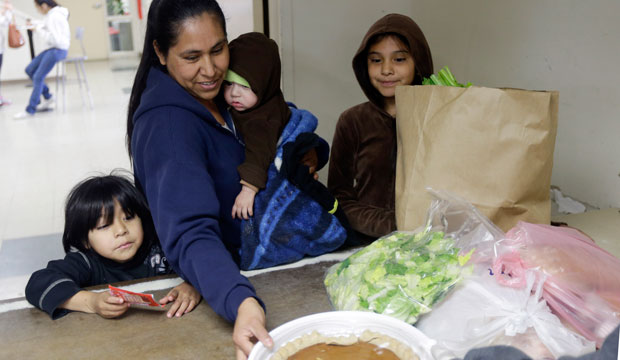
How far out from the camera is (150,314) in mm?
1195

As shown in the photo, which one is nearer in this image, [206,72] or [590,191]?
[206,72]

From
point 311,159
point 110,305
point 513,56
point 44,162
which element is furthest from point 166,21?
point 44,162

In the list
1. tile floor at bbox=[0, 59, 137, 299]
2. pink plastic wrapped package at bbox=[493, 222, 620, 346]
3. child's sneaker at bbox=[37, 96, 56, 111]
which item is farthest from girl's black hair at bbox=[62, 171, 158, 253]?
child's sneaker at bbox=[37, 96, 56, 111]

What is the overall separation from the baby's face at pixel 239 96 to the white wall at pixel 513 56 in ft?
4.08

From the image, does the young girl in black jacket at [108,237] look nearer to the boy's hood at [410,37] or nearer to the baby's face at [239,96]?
the baby's face at [239,96]

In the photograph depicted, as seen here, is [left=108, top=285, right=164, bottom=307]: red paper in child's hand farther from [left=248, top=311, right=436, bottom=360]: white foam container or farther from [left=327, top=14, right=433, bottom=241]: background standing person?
[left=327, top=14, right=433, bottom=241]: background standing person

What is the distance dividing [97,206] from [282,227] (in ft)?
1.79

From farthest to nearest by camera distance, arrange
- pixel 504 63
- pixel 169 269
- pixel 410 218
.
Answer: pixel 504 63 < pixel 169 269 < pixel 410 218

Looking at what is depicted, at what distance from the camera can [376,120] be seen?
1780 millimetres

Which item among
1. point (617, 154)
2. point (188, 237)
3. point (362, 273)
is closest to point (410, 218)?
point (362, 273)

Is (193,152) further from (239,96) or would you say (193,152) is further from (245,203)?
(239,96)

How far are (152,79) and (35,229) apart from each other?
245 centimetres

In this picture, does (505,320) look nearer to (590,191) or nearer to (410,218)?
(410,218)

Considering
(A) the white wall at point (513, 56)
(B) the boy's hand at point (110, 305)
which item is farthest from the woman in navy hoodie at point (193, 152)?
(A) the white wall at point (513, 56)
